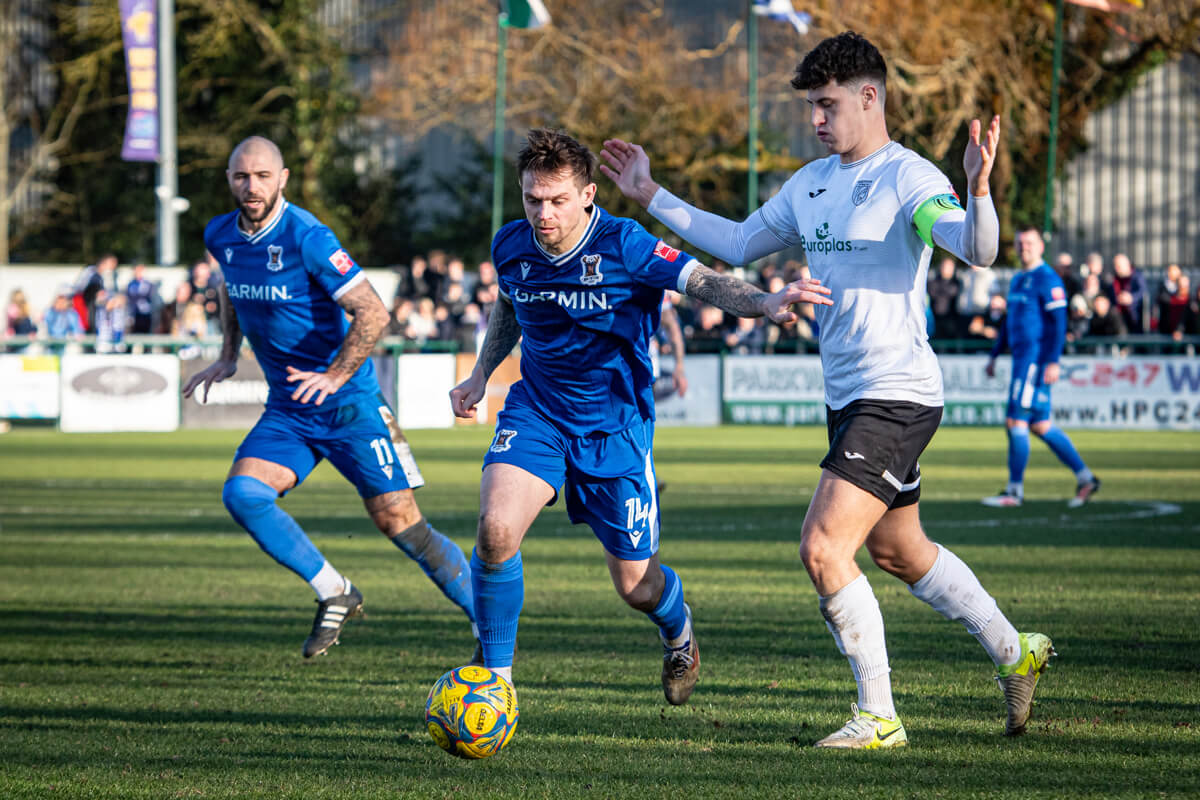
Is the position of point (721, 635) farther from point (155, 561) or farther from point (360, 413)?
point (155, 561)

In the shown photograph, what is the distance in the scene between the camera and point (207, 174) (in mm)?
43469

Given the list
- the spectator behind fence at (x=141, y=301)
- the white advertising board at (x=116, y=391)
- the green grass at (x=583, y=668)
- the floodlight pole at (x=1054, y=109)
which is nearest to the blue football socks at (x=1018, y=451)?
the green grass at (x=583, y=668)

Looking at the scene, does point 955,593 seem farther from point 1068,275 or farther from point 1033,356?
point 1068,275

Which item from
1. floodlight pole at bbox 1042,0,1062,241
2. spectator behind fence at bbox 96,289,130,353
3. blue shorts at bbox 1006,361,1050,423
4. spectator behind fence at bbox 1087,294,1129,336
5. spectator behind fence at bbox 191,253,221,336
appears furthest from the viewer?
floodlight pole at bbox 1042,0,1062,241

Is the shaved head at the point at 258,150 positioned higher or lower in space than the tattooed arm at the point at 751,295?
higher

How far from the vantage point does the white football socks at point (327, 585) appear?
7309mm

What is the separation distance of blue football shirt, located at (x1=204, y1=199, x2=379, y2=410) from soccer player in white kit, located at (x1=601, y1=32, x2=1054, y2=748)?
2.73 meters

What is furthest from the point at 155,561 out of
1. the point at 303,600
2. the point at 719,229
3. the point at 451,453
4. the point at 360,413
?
the point at 451,453

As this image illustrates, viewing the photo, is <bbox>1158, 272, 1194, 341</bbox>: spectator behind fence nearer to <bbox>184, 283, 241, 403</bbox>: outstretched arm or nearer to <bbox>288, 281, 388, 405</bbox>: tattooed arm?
<bbox>184, 283, 241, 403</bbox>: outstretched arm

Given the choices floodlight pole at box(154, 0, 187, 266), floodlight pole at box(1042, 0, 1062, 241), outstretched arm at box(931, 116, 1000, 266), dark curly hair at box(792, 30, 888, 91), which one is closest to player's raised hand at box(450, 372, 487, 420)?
dark curly hair at box(792, 30, 888, 91)

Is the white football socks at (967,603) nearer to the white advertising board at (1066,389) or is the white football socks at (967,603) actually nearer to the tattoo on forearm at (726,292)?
the tattoo on forearm at (726,292)

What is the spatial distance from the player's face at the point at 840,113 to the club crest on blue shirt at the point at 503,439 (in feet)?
5.28

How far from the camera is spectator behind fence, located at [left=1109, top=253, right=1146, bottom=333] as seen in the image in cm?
2552

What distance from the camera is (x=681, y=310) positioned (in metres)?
27.6
